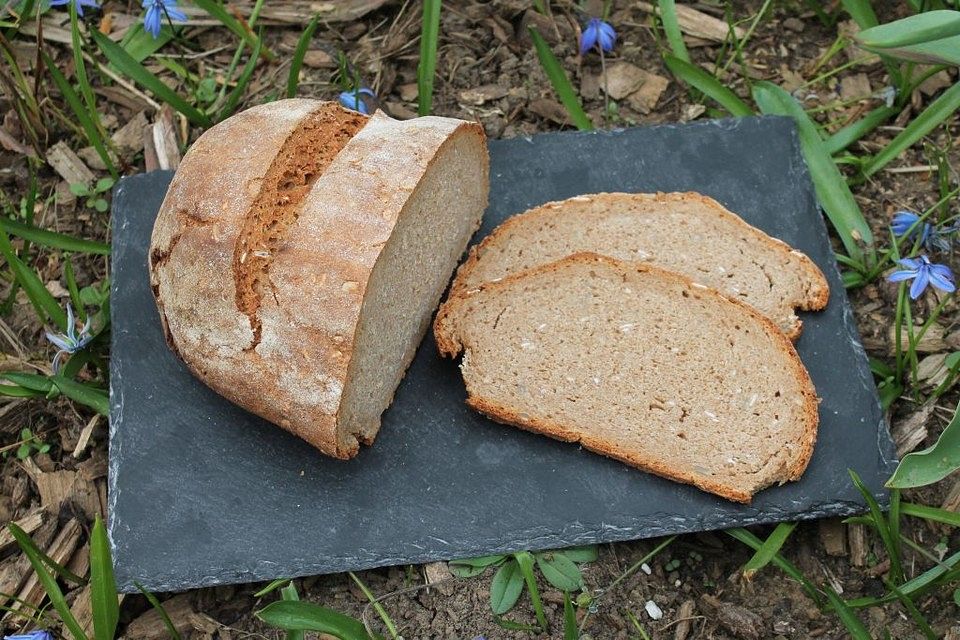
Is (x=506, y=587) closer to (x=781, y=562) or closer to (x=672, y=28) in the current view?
(x=781, y=562)

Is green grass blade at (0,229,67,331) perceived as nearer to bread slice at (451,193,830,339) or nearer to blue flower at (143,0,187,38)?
blue flower at (143,0,187,38)

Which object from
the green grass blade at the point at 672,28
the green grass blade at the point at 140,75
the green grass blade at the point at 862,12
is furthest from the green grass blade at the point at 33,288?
the green grass blade at the point at 862,12

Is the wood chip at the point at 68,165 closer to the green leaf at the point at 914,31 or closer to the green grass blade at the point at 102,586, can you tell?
the green grass blade at the point at 102,586

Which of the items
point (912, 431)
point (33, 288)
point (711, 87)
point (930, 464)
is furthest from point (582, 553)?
point (33, 288)

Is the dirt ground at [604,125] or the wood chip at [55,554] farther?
the wood chip at [55,554]

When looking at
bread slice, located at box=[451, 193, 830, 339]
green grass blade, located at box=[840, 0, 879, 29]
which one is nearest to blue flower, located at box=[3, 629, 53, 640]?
bread slice, located at box=[451, 193, 830, 339]

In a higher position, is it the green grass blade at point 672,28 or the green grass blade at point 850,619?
the green grass blade at point 672,28

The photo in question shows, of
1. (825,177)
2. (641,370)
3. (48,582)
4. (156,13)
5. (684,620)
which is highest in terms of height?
(156,13)
